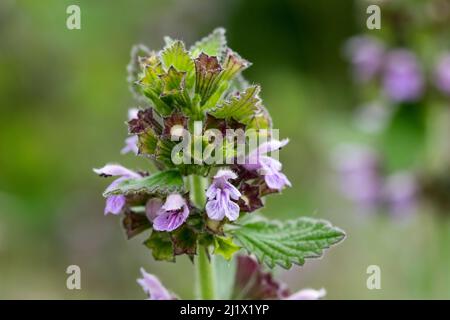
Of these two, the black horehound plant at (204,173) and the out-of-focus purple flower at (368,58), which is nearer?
the black horehound plant at (204,173)

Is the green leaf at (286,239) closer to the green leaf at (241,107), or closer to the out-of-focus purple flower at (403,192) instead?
the green leaf at (241,107)

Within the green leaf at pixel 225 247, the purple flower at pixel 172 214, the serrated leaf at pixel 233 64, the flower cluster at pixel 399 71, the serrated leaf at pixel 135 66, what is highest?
the flower cluster at pixel 399 71

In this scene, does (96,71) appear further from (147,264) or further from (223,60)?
(223,60)

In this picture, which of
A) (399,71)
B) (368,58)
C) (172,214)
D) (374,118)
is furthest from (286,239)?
(374,118)

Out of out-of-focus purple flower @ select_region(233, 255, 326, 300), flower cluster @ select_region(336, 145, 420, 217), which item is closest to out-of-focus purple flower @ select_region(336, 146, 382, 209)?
flower cluster @ select_region(336, 145, 420, 217)

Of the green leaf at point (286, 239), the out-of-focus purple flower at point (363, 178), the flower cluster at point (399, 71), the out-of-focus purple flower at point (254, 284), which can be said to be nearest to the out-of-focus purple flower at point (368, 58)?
the flower cluster at point (399, 71)

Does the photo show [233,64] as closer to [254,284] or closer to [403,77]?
[254,284]
